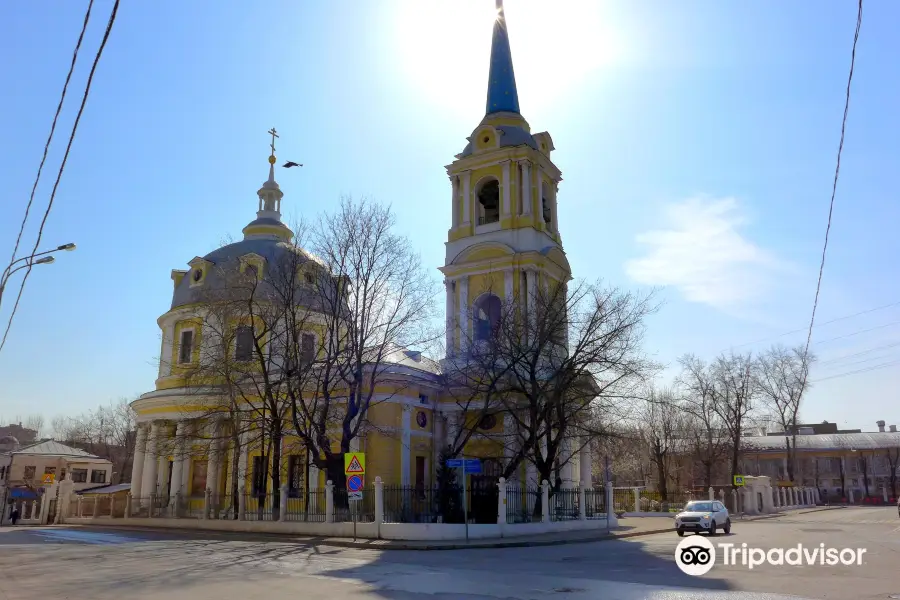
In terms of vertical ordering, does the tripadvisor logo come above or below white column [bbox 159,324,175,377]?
below

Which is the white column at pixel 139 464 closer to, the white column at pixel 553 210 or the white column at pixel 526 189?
the white column at pixel 526 189

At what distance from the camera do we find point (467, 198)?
37.4 m

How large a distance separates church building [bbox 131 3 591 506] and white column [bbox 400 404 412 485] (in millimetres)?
44

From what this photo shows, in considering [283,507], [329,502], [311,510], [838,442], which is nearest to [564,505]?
[329,502]

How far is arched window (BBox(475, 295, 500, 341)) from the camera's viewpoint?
33734mm

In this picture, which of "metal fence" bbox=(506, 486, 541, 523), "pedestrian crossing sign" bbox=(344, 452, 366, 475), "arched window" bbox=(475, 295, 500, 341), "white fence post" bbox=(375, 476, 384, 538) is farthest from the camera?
"arched window" bbox=(475, 295, 500, 341)

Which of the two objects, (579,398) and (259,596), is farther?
(579,398)

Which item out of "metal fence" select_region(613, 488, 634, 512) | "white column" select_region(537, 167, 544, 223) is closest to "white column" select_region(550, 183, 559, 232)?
"white column" select_region(537, 167, 544, 223)

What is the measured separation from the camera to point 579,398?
27797 mm

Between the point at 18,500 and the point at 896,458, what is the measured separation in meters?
88.7

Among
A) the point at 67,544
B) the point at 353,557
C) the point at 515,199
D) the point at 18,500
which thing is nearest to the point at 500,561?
the point at 353,557

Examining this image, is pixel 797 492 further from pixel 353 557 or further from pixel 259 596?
pixel 259 596

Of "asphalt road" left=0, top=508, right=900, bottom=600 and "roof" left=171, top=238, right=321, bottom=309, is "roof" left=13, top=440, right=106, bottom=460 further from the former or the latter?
"asphalt road" left=0, top=508, right=900, bottom=600

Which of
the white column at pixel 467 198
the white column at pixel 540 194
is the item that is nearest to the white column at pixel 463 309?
the white column at pixel 467 198
